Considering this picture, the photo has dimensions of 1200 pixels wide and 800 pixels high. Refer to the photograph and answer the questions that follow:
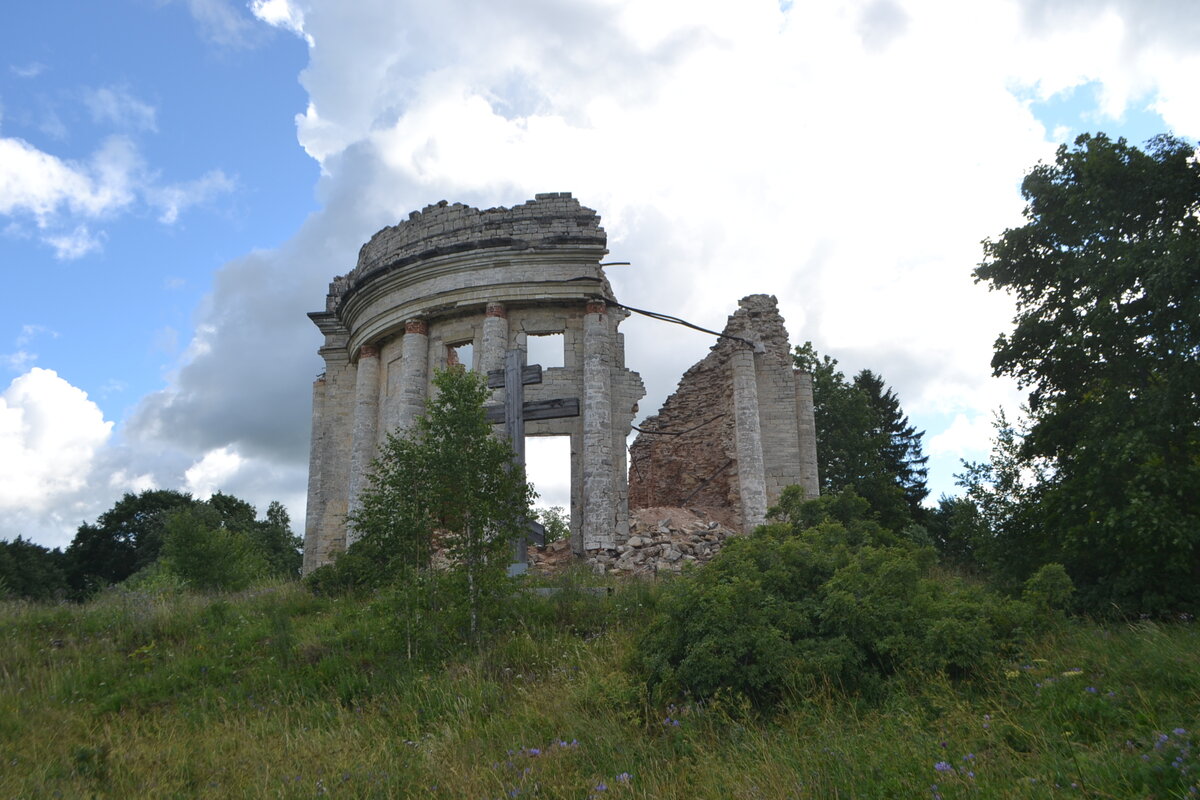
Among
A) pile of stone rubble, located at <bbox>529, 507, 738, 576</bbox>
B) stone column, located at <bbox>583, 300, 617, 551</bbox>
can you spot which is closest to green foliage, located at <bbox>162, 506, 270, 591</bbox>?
pile of stone rubble, located at <bbox>529, 507, 738, 576</bbox>

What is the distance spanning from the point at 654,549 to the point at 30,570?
30.6 metres

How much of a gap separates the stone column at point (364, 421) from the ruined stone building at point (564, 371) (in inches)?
1.4

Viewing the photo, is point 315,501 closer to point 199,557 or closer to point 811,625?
point 199,557

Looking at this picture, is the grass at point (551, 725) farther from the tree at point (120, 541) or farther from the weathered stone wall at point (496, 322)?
the tree at point (120, 541)

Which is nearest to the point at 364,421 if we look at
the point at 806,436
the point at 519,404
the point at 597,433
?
the point at 597,433

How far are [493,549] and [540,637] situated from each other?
1.23m

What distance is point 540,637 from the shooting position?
33.4ft

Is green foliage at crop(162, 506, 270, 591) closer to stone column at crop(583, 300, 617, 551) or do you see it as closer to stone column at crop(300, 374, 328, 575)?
stone column at crop(300, 374, 328, 575)

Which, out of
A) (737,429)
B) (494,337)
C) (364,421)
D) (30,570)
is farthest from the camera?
(30,570)

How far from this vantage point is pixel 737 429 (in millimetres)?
18688

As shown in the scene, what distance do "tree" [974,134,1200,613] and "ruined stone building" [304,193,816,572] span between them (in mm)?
5777

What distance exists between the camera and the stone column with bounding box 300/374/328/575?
20094mm

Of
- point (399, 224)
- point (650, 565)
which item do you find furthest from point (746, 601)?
point (399, 224)

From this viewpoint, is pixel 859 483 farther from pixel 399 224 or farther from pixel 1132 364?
pixel 399 224
